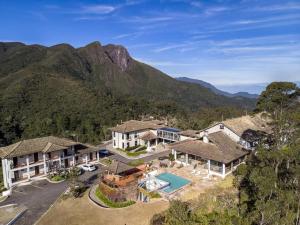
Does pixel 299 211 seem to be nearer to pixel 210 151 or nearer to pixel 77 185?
pixel 210 151

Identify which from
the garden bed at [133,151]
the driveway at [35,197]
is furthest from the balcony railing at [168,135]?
the driveway at [35,197]

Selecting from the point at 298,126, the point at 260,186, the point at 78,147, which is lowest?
the point at 78,147

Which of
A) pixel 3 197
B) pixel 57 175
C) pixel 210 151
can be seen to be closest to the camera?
pixel 3 197

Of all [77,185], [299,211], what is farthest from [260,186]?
[77,185]

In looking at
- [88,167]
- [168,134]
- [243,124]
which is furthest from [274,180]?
[168,134]

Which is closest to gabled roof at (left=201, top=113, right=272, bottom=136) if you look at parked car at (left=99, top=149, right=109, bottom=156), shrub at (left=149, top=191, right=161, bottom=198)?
shrub at (left=149, top=191, right=161, bottom=198)

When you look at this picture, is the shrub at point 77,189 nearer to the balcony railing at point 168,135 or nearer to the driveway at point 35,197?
the driveway at point 35,197
